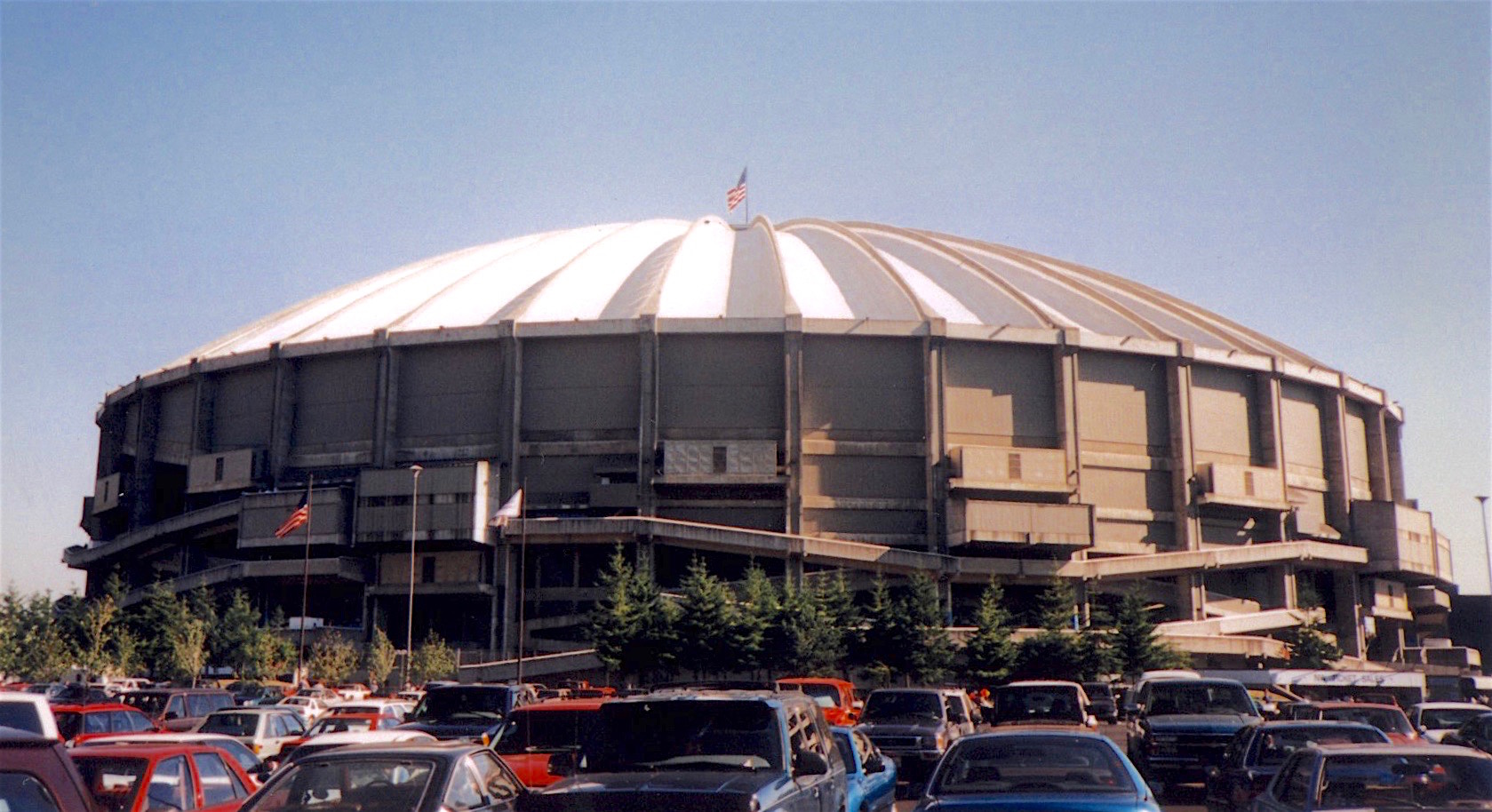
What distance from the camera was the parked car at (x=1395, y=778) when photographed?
10445 millimetres

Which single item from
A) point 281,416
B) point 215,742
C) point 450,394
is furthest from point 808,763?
point 281,416

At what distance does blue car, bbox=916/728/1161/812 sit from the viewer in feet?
31.8

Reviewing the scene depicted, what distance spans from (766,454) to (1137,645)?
2044 centimetres

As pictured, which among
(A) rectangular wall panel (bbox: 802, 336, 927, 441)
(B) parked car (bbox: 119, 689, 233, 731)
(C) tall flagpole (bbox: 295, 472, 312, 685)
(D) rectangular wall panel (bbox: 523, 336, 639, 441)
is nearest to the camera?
(B) parked car (bbox: 119, 689, 233, 731)

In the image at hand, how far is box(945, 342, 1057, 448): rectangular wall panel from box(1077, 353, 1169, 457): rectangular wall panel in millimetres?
2074

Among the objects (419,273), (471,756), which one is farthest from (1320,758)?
(419,273)

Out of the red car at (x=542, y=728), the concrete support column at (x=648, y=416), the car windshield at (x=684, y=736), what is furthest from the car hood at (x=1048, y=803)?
the concrete support column at (x=648, y=416)

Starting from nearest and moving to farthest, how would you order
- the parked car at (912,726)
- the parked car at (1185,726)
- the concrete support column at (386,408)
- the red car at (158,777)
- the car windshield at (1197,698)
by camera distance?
the red car at (158,777)
the parked car at (1185,726)
the parked car at (912,726)
the car windshield at (1197,698)
the concrete support column at (386,408)

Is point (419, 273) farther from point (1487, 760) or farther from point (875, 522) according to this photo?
point (1487, 760)

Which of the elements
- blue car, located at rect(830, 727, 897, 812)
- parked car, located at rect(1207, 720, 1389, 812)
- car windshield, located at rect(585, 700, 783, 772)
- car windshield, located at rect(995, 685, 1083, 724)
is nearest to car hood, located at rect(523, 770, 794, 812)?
car windshield, located at rect(585, 700, 783, 772)

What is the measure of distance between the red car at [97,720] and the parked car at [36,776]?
14711mm

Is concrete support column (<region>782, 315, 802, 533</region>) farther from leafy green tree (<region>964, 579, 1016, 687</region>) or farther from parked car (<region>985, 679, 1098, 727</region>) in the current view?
parked car (<region>985, 679, 1098, 727</region>)

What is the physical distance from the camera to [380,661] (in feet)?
206

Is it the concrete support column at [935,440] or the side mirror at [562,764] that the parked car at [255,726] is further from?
the concrete support column at [935,440]
